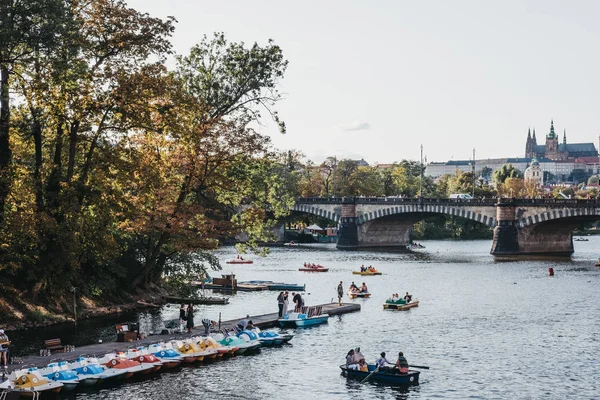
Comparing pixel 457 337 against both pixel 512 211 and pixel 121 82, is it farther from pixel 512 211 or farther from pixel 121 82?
pixel 512 211

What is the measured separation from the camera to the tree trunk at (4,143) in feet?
171

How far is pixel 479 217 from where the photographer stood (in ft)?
450

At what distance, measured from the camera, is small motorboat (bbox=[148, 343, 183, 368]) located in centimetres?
4347

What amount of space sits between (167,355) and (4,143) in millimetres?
20855

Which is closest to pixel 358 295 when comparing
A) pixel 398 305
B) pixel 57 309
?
pixel 398 305

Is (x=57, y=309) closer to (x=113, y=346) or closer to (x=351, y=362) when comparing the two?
(x=113, y=346)

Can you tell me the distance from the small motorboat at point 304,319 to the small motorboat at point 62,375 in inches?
809

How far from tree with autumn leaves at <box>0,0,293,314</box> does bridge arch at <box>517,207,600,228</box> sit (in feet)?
221

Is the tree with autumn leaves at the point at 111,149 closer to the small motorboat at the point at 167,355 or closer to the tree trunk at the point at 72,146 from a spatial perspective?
the tree trunk at the point at 72,146

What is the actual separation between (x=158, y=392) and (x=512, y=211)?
101 metres

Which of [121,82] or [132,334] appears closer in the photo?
[132,334]

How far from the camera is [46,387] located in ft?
121

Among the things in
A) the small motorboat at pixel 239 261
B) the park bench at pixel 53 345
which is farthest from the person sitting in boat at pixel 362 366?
the small motorboat at pixel 239 261

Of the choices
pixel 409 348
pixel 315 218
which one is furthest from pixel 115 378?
pixel 315 218
